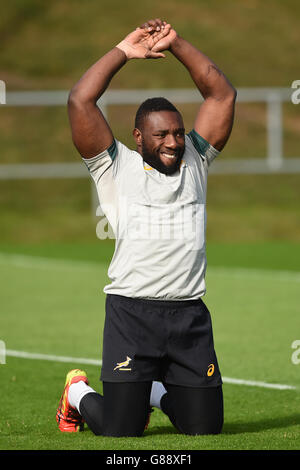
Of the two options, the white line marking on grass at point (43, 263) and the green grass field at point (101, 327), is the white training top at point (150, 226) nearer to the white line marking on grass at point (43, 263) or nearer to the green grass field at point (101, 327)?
the green grass field at point (101, 327)

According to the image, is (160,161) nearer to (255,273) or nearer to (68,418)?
(68,418)

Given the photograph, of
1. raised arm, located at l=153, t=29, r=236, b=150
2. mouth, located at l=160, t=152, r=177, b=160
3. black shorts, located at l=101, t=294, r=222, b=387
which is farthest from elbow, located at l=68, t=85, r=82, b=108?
black shorts, located at l=101, t=294, r=222, b=387

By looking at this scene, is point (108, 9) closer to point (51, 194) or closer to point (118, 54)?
point (51, 194)

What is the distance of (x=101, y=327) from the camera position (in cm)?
1044

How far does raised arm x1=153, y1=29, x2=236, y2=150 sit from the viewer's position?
5.82m

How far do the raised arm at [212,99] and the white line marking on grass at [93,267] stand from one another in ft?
25.4

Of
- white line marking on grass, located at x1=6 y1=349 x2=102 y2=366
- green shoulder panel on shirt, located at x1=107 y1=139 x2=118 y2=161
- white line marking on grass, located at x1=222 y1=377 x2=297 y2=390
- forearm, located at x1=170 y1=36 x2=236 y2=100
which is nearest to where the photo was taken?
green shoulder panel on shirt, located at x1=107 y1=139 x2=118 y2=161

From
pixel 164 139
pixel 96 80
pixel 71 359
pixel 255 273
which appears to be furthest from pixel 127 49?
pixel 255 273

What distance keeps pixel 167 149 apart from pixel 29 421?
80.5 inches

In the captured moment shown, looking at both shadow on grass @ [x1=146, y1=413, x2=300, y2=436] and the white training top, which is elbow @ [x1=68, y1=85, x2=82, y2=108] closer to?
the white training top

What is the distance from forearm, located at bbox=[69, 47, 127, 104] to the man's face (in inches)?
12.9

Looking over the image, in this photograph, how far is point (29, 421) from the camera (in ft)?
21.3

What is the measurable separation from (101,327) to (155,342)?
A: 485 centimetres

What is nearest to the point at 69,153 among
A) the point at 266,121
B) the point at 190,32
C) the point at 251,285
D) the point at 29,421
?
the point at 266,121
